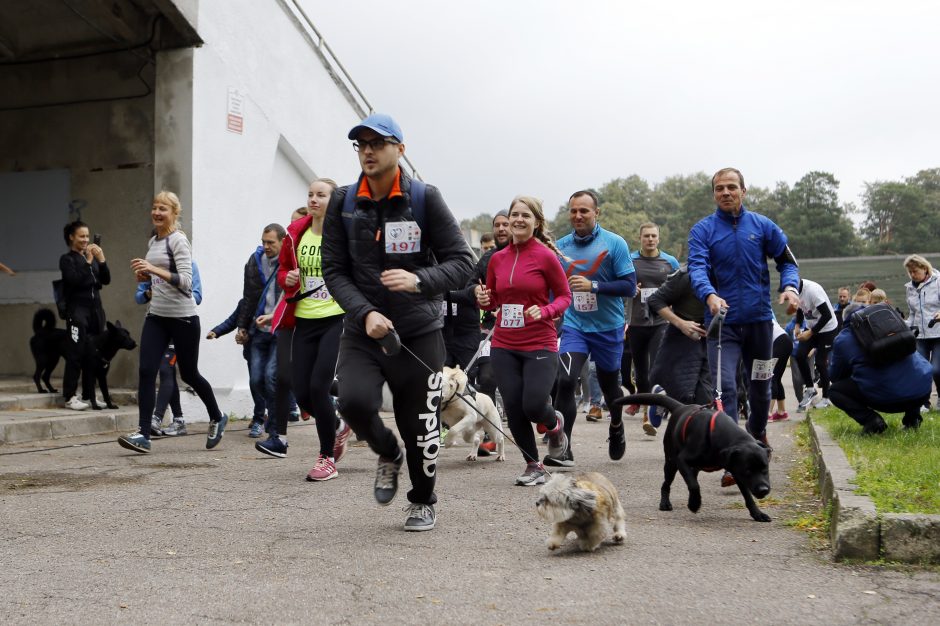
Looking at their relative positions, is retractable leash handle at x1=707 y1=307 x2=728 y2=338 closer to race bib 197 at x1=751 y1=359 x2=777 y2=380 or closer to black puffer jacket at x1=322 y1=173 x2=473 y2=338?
race bib 197 at x1=751 y1=359 x2=777 y2=380

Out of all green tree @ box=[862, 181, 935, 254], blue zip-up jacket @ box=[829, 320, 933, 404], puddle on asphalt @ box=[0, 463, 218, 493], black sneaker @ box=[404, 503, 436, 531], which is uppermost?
green tree @ box=[862, 181, 935, 254]

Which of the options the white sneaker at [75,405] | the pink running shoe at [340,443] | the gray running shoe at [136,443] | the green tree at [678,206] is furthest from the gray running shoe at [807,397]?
the green tree at [678,206]

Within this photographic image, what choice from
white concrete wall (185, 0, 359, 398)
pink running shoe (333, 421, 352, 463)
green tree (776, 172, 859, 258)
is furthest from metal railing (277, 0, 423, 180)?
green tree (776, 172, 859, 258)

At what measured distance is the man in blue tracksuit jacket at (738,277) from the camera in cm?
700

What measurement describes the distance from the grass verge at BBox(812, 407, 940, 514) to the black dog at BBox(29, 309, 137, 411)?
24.3 feet

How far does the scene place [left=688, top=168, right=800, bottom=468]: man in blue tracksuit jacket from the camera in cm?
700

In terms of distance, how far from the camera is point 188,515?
5730mm

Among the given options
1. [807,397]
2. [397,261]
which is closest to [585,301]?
[397,261]

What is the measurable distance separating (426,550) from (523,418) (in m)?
2.31

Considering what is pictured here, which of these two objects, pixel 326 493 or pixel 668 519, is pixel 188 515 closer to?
pixel 326 493

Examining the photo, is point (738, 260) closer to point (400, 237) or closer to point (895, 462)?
point (895, 462)

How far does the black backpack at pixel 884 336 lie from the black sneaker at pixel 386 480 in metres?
4.55

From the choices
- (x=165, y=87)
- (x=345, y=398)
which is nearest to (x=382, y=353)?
(x=345, y=398)

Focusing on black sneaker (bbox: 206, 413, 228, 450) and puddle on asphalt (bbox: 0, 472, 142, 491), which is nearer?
puddle on asphalt (bbox: 0, 472, 142, 491)
